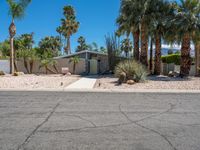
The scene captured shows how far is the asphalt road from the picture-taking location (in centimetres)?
489

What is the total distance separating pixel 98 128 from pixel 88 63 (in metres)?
28.6

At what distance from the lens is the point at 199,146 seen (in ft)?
15.9

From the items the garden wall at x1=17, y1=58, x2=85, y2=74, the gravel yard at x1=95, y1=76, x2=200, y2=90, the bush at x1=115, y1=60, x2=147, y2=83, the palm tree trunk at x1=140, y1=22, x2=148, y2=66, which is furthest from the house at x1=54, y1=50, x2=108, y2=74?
the bush at x1=115, y1=60, x2=147, y2=83

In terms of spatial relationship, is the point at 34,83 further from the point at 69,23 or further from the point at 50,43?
the point at 50,43

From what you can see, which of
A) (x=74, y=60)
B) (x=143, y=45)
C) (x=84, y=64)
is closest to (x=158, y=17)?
(x=143, y=45)

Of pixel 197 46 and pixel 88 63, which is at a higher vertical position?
pixel 197 46

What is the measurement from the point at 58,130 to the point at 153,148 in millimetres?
2304

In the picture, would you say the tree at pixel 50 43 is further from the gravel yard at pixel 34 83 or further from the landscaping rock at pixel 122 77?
the landscaping rock at pixel 122 77

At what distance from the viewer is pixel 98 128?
609cm

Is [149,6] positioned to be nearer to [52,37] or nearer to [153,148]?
[153,148]

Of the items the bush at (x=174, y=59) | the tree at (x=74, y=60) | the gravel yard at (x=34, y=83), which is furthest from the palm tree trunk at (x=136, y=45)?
the gravel yard at (x=34, y=83)

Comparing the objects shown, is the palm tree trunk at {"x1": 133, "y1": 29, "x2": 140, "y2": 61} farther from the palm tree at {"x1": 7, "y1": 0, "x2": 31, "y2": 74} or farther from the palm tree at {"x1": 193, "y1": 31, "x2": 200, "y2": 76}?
the palm tree at {"x1": 7, "y1": 0, "x2": 31, "y2": 74}

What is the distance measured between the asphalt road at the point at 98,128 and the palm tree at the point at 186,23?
1542 centimetres

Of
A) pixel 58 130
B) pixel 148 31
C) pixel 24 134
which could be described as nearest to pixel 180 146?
pixel 58 130
